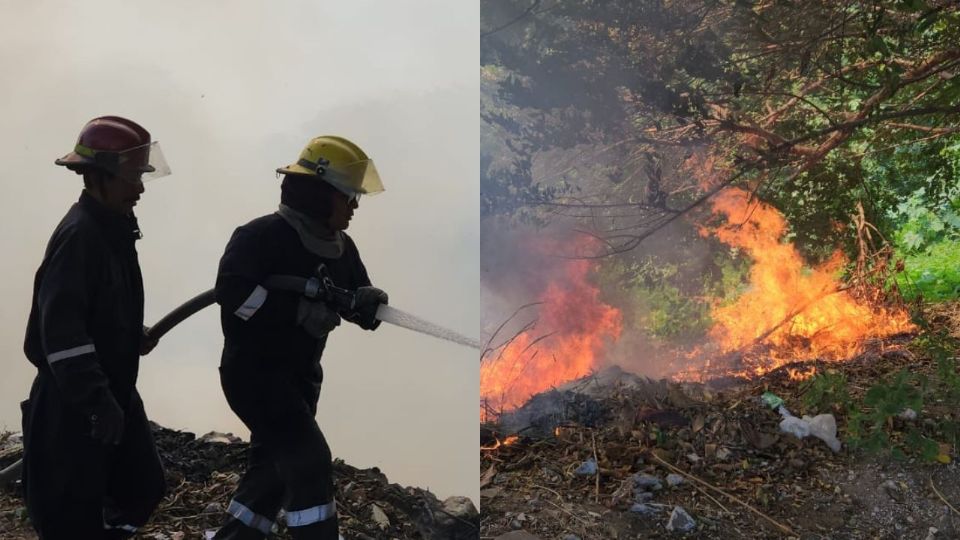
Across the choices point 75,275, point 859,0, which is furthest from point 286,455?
point 859,0

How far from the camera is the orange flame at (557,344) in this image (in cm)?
415

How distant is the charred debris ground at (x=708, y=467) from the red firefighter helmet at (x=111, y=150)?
7.63ft

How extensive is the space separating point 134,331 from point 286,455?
2.60ft

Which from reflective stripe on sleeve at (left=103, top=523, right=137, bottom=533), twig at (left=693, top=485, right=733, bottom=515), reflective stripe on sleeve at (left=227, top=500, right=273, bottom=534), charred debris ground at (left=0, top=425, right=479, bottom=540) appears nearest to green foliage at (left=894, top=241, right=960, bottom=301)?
twig at (left=693, top=485, right=733, bottom=515)

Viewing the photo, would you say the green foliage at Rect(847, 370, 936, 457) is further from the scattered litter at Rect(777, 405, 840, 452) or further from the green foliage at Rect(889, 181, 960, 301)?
the green foliage at Rect(889, 181, 960, 301)

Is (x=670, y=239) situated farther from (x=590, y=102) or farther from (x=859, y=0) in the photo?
(x=859, y=0)

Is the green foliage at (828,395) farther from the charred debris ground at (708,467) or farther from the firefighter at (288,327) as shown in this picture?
the firefighter at (288,327)

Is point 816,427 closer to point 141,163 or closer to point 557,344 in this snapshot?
point 557,344

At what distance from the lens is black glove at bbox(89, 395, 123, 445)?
2484mm

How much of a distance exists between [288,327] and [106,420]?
727 millimetres

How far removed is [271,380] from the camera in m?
2.85

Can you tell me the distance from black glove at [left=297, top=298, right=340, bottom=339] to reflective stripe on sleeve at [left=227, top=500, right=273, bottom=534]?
0.81m

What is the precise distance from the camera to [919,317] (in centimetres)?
401

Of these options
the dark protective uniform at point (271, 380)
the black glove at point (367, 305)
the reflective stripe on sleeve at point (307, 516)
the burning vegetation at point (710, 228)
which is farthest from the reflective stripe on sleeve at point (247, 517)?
the burning vegetation at point (710, 228)
